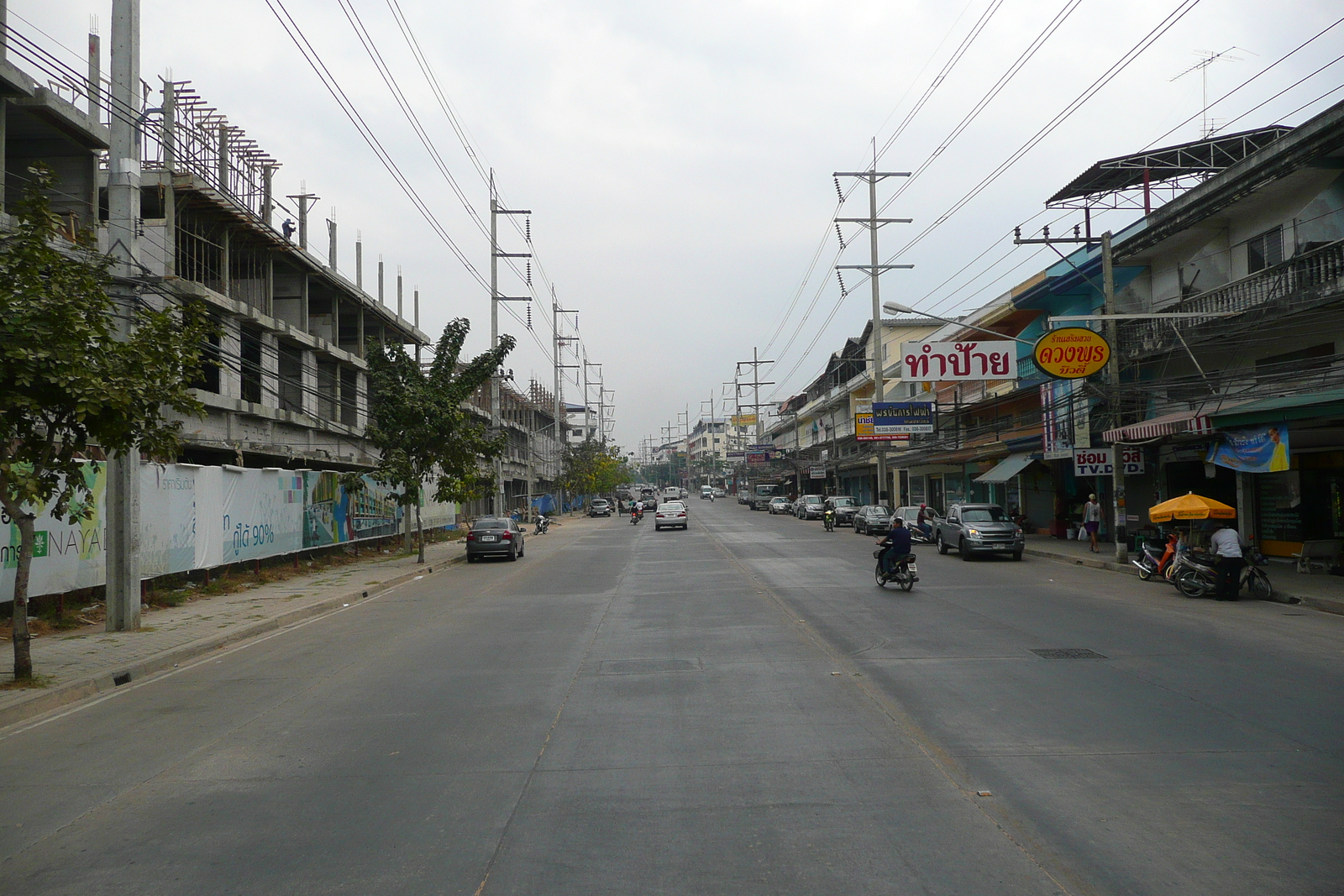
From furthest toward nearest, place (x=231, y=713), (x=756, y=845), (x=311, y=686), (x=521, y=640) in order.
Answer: (x=521, y=640), (x=311, y=686), (x=231, y=713), (x=756, y=845)

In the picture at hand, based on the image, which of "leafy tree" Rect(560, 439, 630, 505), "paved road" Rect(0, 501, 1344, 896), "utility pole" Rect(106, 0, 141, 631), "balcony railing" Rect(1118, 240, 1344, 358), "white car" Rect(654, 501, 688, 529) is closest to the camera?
"paved road" Rect(0, 501, 1344, 896)

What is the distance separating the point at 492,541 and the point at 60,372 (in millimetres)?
22273

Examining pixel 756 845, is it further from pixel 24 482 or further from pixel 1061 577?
pixel 1061 577

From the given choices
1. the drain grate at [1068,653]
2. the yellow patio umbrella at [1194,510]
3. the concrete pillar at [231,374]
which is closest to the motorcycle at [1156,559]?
the yellow patio umbrella at [1194,510]

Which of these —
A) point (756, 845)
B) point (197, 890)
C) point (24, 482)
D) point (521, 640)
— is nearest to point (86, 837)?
point (197, 890)

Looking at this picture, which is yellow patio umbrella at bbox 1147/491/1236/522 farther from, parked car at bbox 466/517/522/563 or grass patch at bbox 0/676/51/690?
parked car at bbox 466/517/522/563

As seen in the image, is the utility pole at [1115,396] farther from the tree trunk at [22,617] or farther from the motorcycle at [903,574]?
the tree trunk at [22,617]

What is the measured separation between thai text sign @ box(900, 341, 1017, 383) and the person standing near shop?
1423cm

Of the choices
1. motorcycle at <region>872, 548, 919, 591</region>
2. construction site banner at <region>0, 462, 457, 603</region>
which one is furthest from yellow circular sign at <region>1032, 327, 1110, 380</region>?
construction site banner at <region>0, 462, 457, 603</region>

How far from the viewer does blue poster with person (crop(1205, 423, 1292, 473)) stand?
19578mm

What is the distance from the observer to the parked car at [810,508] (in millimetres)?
63500

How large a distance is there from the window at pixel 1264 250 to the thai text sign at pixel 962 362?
8739 mm

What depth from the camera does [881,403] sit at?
→ 41.8m

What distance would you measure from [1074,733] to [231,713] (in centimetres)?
780
